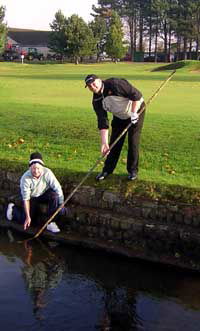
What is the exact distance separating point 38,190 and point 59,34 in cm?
6568

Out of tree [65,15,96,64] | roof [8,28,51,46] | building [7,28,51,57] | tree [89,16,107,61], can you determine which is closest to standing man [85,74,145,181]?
tree [65,15,96,64]

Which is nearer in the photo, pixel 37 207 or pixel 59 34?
pixel 37 207

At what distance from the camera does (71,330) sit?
6266mm

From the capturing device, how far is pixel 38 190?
354 inches

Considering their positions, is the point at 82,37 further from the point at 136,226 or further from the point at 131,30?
the point at 136,226

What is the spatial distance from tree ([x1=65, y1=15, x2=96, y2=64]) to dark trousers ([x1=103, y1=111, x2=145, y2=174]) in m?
63.1

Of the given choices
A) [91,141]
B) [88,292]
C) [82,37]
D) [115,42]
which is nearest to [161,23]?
[115,42]

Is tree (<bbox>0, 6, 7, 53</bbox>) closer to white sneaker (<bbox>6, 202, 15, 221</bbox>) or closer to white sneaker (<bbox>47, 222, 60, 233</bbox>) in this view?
white sneaker (<bbox>6, 202, 15, 221</bbox>)

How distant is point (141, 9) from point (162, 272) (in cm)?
8778

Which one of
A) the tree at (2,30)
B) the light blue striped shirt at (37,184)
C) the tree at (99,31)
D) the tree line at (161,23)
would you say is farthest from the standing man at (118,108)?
the tree line at (161,23)

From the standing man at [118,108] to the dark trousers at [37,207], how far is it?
86 centimetres

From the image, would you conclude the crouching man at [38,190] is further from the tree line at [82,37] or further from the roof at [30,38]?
the roof at [30,38]

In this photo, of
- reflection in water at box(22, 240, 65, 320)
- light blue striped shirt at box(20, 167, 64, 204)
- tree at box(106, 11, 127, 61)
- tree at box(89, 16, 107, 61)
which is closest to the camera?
reflection in water at box(22, 240, 65, 320)

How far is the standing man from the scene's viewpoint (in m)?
8.13
